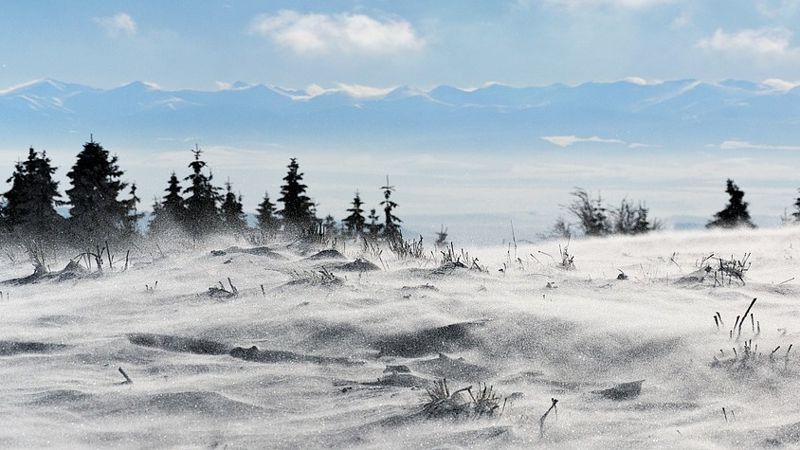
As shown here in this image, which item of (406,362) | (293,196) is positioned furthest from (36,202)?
(406,362)

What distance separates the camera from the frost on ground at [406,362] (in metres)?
2.61

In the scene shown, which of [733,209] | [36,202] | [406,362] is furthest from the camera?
[733,209]

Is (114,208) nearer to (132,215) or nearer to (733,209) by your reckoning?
(132,215)

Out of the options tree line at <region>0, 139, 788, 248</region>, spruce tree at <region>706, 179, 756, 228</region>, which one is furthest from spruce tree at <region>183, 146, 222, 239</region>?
spruce tree at <region>706, 179, 756, 228</region>

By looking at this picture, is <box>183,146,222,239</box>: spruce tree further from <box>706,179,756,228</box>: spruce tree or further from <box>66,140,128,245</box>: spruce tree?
<box>706,179,756,228</box>: spruce tree

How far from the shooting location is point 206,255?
6426 millimetres

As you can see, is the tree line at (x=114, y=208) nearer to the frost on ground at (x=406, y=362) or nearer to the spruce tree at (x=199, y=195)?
the spruce tree at (x=199, y=195)

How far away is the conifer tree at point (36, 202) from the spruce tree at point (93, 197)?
0.75 m

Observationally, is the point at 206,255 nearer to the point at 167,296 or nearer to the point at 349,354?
the point at 167,296

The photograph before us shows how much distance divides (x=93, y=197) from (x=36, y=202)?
248 centimetres

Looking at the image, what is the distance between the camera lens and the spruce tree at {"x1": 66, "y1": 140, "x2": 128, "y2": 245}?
31.5 meters

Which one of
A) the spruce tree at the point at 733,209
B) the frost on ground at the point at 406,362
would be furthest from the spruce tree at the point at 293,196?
the frost on ground at the point at 406,362

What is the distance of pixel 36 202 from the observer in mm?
31547

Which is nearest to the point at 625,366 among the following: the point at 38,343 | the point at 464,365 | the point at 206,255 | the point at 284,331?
the point at 464,365
